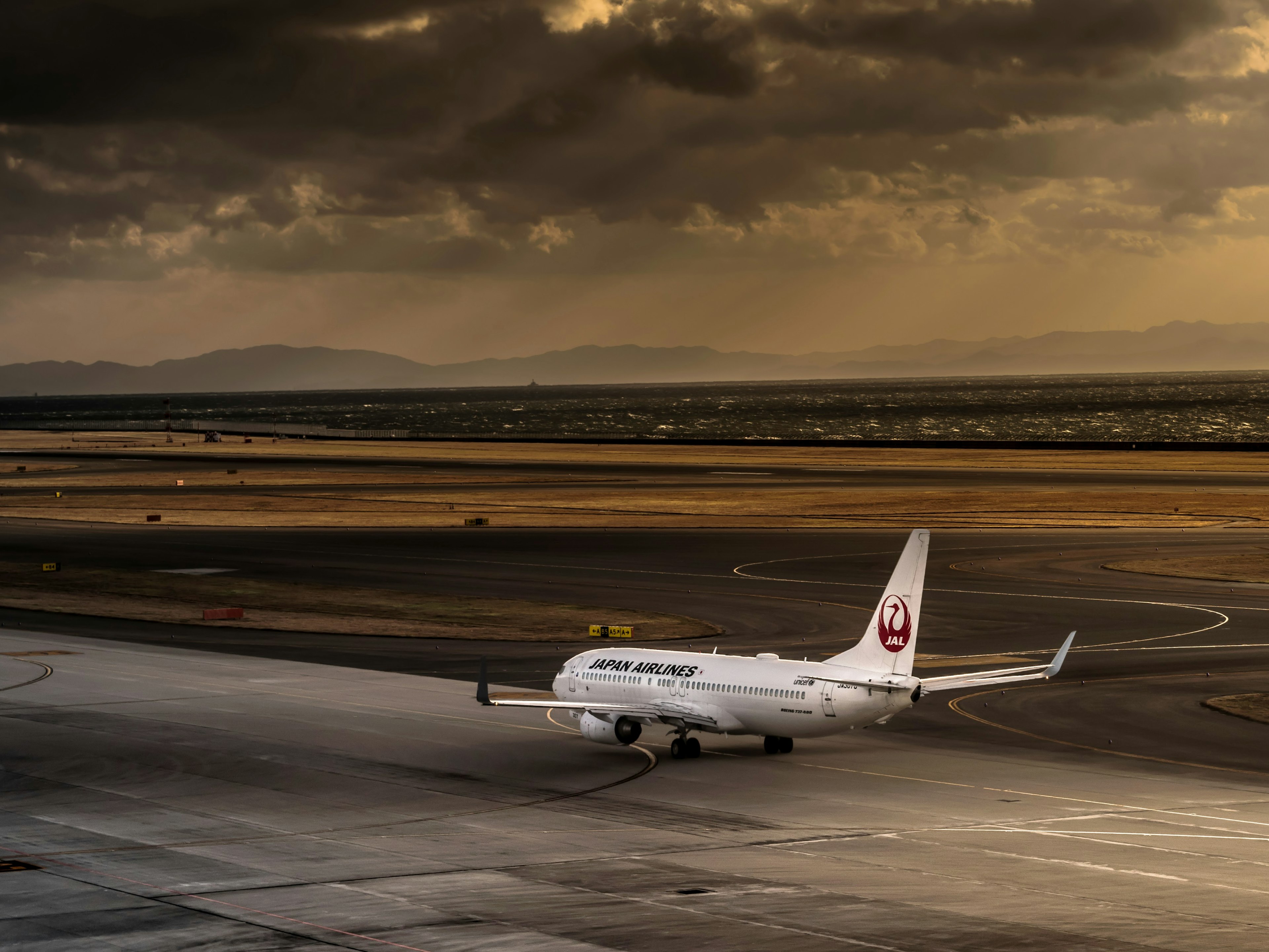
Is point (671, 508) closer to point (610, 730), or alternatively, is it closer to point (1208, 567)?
point (1208, 567)

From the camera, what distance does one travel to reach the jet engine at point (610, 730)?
166ft

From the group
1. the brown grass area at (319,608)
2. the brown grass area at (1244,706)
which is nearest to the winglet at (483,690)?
the brown grass area at (319,608)

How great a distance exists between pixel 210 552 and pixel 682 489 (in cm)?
6534

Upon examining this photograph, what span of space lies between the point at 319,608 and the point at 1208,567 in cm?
6228

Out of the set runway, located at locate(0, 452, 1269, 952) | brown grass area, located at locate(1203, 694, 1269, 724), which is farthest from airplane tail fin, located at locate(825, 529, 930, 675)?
brown grass area, located at locate(1203, 694, 1269, 724)

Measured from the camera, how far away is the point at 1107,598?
8800cm

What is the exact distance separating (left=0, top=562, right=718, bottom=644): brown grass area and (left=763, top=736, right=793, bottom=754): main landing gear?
81.1 ft

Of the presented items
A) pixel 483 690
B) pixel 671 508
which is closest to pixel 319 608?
pixel 483 690

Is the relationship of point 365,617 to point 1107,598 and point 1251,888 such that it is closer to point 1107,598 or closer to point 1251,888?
point 1107,598

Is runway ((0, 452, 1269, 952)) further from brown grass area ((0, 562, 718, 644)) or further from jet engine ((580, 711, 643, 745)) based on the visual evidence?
brown grass area ((0, 562, 718, 644))

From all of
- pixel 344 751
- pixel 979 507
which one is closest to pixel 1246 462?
pixel 979 507

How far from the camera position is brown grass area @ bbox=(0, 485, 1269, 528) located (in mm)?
135125

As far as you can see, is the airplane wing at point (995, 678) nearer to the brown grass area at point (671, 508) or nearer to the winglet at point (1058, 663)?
the winglet at point (1058, 663)

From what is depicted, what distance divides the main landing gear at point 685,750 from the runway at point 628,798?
520 millimetres
